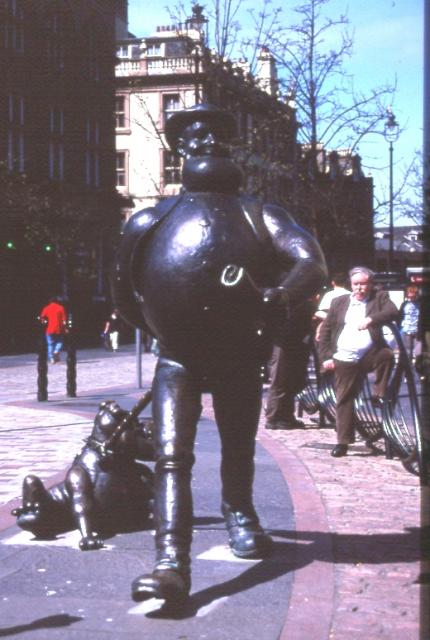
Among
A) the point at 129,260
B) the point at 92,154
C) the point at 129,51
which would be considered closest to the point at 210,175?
the point at 129,260

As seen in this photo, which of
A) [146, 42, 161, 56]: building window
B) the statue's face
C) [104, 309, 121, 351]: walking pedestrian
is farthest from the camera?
[146, 42, 161, 56]: building window

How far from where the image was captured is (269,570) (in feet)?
17.9

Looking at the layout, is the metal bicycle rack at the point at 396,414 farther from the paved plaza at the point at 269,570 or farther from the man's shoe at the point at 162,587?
the man's shoe at the point at 162,587

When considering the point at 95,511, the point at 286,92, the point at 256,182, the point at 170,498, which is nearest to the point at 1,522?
the point at 95,511

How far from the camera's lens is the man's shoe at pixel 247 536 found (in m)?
5.66

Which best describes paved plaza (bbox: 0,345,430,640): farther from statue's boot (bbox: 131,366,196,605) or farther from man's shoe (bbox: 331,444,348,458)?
man's shoe (bbox: 331,444,348,458)

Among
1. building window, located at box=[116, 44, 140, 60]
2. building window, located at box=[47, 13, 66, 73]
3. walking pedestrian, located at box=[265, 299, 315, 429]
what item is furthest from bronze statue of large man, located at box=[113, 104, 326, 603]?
building window, located at box=[116, 44, 140, 60]

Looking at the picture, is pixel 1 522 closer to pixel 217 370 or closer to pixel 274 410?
pixel 217 370

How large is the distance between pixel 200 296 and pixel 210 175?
610mm

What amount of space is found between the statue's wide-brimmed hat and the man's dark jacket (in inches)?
173

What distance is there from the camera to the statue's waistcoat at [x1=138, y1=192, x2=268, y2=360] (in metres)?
5.01

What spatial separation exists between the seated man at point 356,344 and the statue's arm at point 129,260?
4.62 m

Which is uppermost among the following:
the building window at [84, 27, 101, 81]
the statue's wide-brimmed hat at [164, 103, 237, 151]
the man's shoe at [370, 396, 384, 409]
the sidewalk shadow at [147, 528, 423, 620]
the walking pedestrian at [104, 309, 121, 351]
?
the building window at [84, 27, 101, 81]

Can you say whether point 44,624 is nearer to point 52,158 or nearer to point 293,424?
point 293,424
